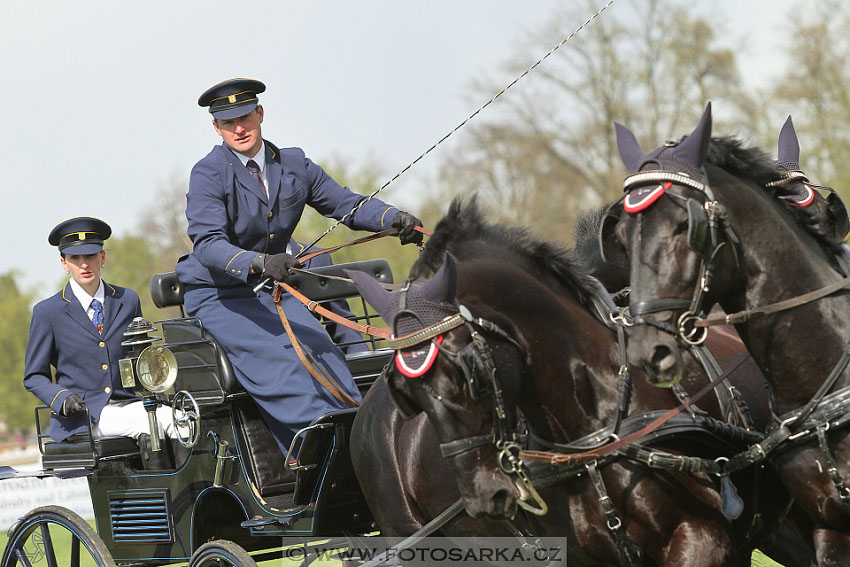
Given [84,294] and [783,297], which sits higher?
[84,294]

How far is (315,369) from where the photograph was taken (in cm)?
458

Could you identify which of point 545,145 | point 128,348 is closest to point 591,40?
point 545,145

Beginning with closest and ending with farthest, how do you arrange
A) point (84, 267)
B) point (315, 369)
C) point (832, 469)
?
1. point (832, 469)
2. point (315, 369)
3. point (84, 267)

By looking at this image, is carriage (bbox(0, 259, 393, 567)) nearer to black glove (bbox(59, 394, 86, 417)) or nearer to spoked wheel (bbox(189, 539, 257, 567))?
spoked wheel (bbox(189, 539, 257, 567))

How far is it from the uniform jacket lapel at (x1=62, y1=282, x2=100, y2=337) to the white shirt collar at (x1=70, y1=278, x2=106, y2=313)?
1.3 inches

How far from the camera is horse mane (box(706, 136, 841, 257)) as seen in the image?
3270mm

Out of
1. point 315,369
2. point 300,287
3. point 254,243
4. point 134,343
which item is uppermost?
point 254,243

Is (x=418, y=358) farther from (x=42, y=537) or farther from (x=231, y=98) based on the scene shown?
(x=42, y=537)

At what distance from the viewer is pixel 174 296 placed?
17.0 feet

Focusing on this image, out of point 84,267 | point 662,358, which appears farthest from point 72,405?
point 662,358

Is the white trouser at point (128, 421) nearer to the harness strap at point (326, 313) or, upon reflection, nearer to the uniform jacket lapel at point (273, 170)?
the harness strap at point (326, 313)

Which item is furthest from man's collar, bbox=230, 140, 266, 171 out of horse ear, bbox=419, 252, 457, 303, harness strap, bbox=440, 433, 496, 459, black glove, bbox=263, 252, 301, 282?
harness strap, bbox=440, 433, 496, 459

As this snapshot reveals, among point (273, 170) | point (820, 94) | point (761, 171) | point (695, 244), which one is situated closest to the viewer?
point (695, 244)

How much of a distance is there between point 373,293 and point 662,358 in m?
1.05
